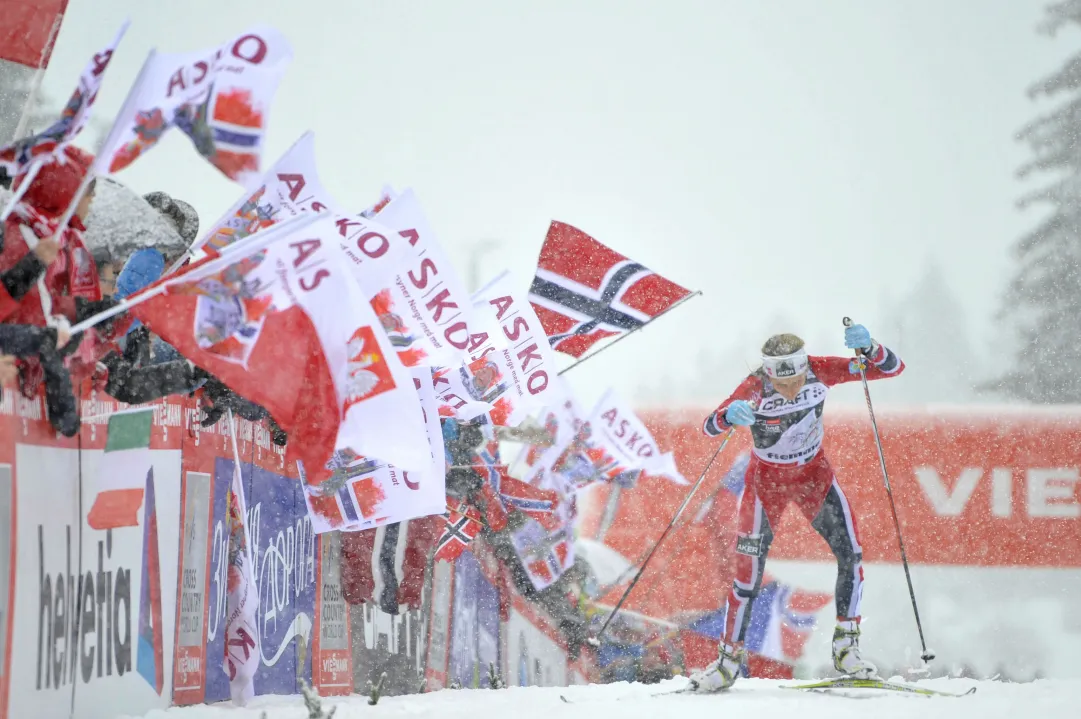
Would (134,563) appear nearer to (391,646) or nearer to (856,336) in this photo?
(391,646)

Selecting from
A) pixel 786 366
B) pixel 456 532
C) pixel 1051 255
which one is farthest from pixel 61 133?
pixel 1051 255

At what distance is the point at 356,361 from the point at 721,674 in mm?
3294

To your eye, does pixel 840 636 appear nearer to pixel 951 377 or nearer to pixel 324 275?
pixel 324 275

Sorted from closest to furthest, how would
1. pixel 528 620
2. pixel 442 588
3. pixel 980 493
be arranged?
pixel 442 588
pixel 528 620
pixel 980 493

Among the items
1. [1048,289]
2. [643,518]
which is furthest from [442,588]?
[1048,289]

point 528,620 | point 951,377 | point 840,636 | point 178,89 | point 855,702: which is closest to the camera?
point 178,89

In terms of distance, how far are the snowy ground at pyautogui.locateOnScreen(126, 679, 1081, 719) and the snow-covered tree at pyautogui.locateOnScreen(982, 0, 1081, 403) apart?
66.1ft

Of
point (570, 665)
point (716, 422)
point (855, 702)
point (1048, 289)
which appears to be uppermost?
point (1048, 289)

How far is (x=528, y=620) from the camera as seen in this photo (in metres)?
12.0

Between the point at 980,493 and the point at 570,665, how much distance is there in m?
8.72

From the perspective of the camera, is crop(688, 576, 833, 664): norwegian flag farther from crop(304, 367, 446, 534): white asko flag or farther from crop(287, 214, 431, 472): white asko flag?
crop(287, 214, 431, 472): white asko flag

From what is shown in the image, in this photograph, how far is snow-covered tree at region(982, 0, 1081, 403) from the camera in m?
26.4

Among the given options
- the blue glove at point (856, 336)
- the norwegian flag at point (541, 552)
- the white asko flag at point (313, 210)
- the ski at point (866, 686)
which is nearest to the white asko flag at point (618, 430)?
the norwegian flag at point (541, 552)

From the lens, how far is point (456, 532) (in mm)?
10430
